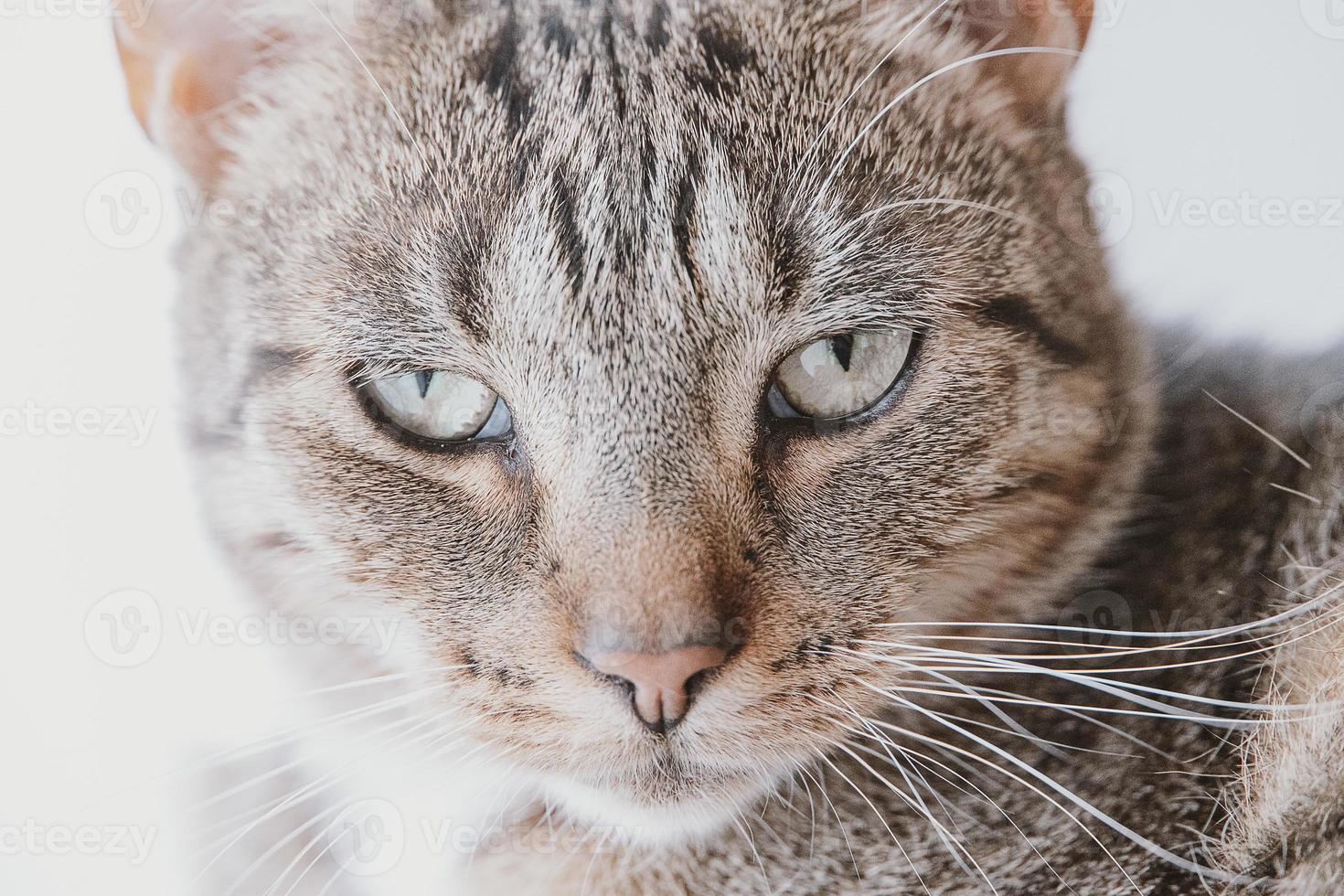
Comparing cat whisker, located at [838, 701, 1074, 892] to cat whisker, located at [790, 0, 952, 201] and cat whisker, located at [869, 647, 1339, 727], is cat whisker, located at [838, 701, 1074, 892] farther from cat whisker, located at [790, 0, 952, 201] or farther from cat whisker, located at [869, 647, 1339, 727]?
cat whisker, located at [790, 0, 952, 201]

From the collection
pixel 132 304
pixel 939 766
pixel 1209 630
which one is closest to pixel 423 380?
pixel 132 304

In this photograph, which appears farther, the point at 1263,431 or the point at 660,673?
the point at 1263,431

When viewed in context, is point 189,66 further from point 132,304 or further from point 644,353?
point 644,353

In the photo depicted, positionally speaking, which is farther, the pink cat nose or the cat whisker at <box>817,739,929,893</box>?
the cat whisker at <box>817,739,929,893</box>

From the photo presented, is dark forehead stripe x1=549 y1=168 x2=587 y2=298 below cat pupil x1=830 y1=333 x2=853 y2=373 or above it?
above

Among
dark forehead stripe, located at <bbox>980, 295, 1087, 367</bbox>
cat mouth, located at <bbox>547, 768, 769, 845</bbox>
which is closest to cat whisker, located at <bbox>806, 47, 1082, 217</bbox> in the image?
dark forehead stripe, located at <bbox>980, 295, 1087, 367</bbox>

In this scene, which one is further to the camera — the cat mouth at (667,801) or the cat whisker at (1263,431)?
the cat whisker at (1263,431)

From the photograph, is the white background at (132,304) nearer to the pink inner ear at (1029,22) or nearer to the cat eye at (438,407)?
the pink inner ear at (1029,22)

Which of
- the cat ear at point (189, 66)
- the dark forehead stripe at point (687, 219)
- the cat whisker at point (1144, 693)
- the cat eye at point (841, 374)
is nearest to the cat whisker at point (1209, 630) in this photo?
the cat whisker at point (1144, 693)
